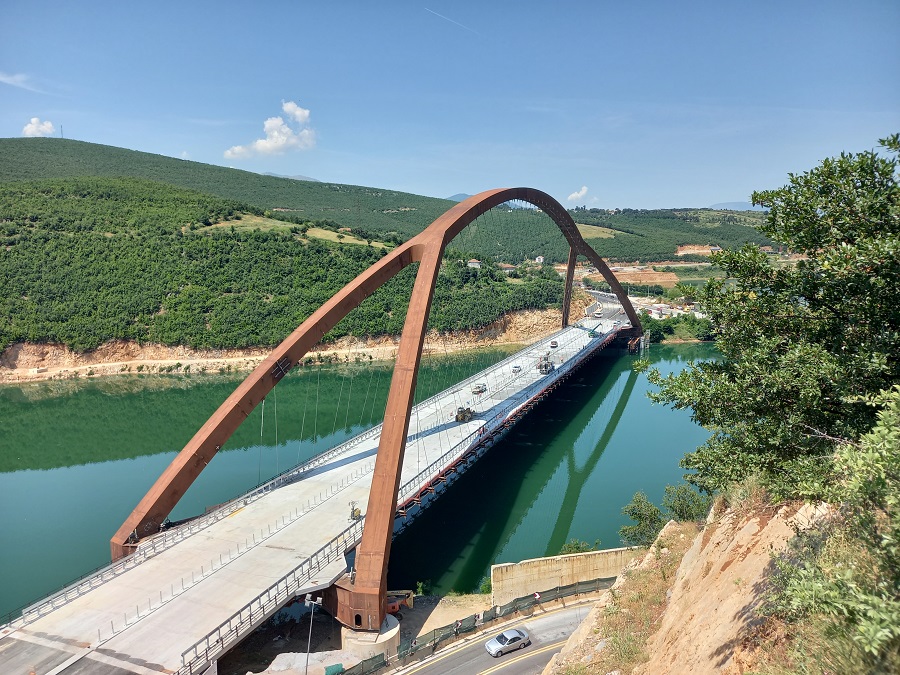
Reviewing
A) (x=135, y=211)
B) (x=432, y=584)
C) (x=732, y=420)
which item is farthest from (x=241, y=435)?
(x=135, y=211)

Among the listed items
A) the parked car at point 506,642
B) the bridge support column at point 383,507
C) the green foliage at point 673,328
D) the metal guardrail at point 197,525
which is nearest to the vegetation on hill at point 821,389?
A: the parked car at point 506,642

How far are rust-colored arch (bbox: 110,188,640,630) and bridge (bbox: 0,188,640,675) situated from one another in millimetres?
43

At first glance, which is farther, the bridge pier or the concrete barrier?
the concrete barrier

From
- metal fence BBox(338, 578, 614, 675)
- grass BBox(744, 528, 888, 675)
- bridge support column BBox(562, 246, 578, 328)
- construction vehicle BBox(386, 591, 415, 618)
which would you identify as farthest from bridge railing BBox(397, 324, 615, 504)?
bridge support column BBox(562, 246, 578, 328)

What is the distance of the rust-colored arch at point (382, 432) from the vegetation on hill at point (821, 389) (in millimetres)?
9785

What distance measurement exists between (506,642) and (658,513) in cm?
876

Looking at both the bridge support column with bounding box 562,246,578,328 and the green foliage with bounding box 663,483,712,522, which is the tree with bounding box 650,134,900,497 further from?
the bridge support column with bounding box 562,246,578,328

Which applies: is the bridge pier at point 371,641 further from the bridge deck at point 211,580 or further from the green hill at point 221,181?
the green hill at point 221,181

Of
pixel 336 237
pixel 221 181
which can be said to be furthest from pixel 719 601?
pixel 221 181

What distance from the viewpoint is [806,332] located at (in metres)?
7.86

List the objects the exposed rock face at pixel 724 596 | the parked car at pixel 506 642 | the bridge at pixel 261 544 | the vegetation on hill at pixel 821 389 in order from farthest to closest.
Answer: the parked car at pixel 506 642
the bridge at pixel 261 544
the exposed rock face at pixel 724 596
the vegetation on hill at pixel 821 389

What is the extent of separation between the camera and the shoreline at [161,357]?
4953 centimetres

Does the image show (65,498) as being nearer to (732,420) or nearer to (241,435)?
(241,435)

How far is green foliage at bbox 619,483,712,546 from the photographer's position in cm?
1920
